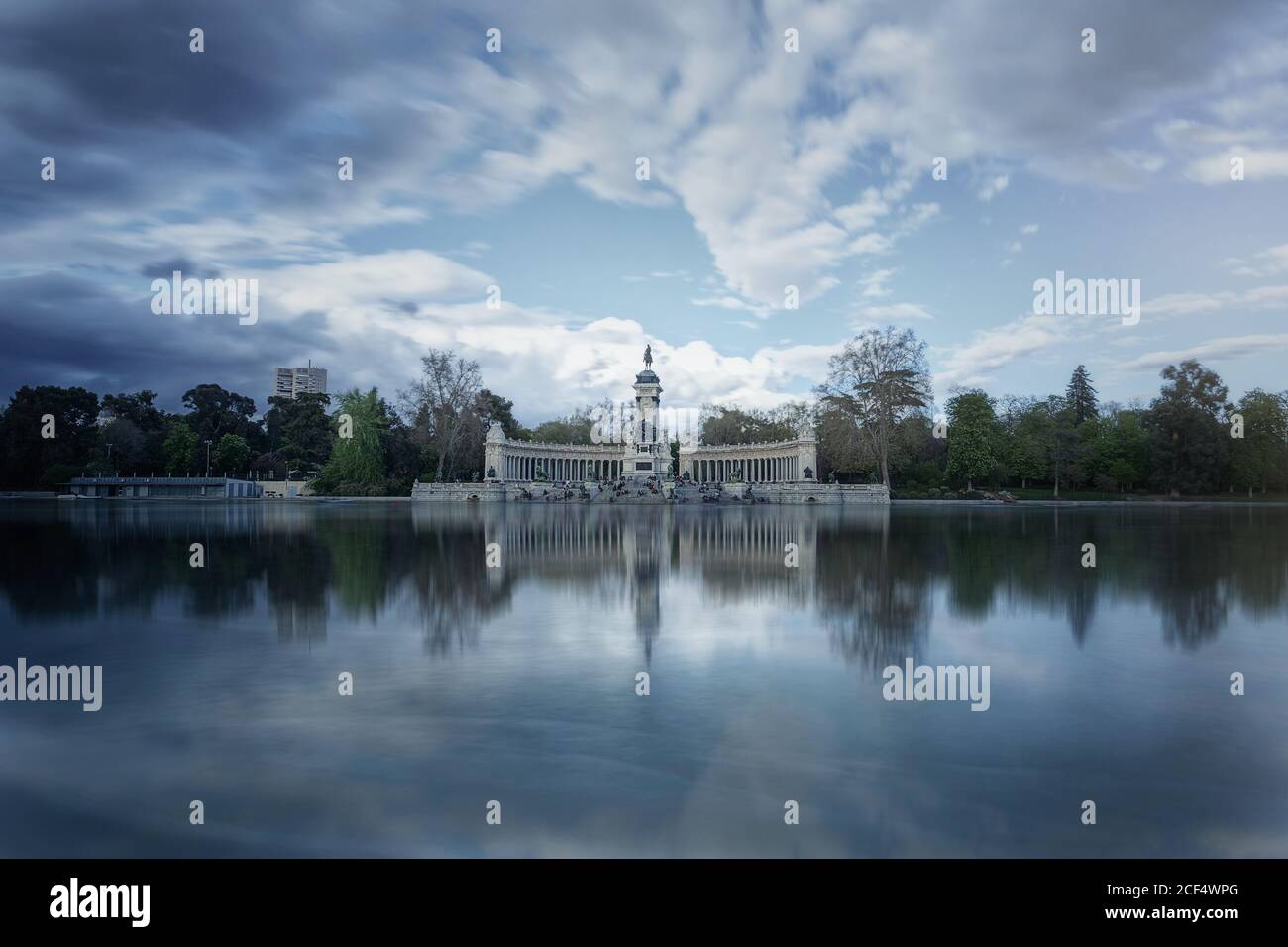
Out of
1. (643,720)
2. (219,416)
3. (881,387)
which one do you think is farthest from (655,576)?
(219,416)

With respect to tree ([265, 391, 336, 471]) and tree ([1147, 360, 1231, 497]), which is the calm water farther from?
tree ([265, 391, 336, 471])

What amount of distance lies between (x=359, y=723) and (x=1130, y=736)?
686 centimetres

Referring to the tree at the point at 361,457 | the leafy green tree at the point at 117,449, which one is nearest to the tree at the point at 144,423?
the leafy green tree at the point at 117,449

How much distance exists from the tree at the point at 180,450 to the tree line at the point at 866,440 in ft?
0.61

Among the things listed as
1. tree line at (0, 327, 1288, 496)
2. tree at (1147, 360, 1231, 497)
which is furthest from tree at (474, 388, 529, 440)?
tree at (1147, 360, 1231, 497)

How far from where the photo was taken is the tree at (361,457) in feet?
253

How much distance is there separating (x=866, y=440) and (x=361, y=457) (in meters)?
48.3

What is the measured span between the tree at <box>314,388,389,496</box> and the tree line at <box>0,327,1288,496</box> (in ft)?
0.47

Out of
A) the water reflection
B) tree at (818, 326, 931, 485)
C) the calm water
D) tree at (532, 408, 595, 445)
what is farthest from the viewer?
tree at (532, 408, 595, 445)

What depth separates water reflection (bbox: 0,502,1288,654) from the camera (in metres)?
12.5

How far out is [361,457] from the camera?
77125 mm

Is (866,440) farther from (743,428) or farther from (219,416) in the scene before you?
(219,416)
